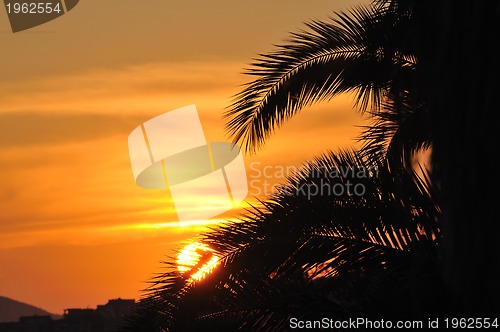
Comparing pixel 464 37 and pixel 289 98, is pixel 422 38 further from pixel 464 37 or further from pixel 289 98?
pixel 289 98

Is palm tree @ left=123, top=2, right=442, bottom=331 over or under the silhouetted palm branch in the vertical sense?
under

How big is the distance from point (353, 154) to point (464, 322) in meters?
3.27

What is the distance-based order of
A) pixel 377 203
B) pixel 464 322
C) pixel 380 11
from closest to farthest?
pixel 464 322 → pixel 377 203 → pixel 380 11

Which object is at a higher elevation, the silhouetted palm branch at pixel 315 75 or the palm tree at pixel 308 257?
the silhouetted palm branch at pixel 315 75

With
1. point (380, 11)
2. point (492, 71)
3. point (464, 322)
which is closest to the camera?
point (492, 71)

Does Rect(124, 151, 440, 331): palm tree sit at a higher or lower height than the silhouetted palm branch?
lower

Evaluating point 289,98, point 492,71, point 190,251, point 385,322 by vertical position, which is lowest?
point 385,322

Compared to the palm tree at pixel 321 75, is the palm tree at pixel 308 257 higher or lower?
lower

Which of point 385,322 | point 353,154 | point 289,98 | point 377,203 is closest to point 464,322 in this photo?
point 385,322

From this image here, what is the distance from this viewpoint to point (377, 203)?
8125 millimetres

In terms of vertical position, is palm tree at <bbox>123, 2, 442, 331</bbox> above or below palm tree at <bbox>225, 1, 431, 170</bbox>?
below

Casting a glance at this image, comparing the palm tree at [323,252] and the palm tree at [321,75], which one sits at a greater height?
the palm tree at [321,75]

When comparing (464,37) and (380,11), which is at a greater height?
(380,11)

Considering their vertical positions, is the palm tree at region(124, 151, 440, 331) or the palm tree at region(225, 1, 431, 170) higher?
the palm tree at region(225, 1, 431, 170)
